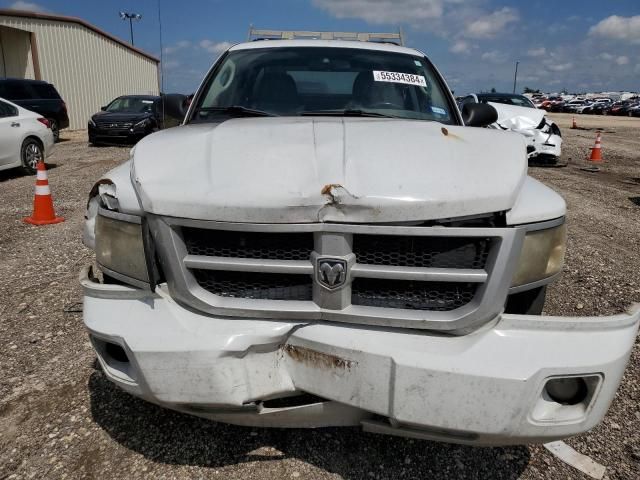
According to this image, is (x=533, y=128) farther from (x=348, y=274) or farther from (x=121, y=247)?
(x=121, y=247)

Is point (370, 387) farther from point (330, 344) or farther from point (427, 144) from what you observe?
point (427, 144)

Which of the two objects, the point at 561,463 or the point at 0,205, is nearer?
the point at 561,463

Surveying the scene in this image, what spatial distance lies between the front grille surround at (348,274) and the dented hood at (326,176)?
4 cm

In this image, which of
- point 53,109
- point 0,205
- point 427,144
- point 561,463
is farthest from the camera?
point 53,109

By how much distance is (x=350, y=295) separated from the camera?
1.69 m

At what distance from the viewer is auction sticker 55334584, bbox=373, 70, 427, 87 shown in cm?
307

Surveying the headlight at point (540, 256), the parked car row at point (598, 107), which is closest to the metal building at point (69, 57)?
the headlight at point (540, 256)

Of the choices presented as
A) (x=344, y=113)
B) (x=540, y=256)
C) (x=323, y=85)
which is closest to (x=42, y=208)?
(x=323, y=85)

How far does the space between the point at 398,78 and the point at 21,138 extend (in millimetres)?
8589

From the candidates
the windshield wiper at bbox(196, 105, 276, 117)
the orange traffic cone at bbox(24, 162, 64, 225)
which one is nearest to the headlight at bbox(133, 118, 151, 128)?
the orange traffic cone at bbox(24, 162, 64, 225)

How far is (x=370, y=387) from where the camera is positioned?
1.63 meters

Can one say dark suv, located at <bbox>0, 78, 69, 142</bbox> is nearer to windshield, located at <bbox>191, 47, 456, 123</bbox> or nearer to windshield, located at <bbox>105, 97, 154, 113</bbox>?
windshield, located at <bbox>105, 97, 154, 113</bbox>

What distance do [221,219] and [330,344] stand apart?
55cm

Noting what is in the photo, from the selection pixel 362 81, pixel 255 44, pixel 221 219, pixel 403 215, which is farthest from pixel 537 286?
pixel 255 44
